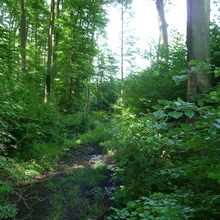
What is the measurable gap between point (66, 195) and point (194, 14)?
228 inches

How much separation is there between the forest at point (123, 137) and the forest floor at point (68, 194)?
0.08ft

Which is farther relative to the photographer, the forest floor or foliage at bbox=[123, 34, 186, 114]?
foliage at bbox=[123, 34, 186, 114]

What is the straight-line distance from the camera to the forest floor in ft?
11.5

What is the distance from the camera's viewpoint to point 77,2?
10414 millimetres

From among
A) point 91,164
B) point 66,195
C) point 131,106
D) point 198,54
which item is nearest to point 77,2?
point 131,106

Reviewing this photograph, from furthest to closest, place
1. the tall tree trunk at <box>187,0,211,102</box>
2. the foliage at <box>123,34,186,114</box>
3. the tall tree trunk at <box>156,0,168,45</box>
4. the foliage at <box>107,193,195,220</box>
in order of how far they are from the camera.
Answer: the tall tree trunk at <box>156,0,168,45</box> → the foliage at <box>123,34,186,114</box> → the tall tree trunk at <box>187,0,211,102</box> → the foliage at <box>107,193,195,220</box>

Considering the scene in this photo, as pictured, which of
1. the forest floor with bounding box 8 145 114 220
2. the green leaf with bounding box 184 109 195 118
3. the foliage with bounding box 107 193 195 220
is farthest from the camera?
the forest floor with bounding box 8 145 114 220

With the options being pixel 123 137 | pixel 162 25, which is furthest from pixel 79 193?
pixel 162 25

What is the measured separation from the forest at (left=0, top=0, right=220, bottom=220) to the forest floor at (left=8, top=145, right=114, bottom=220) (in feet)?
0.08

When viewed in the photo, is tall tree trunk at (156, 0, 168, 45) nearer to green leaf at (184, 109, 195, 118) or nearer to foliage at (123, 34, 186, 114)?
foliage at (123, 34, 186, 114)

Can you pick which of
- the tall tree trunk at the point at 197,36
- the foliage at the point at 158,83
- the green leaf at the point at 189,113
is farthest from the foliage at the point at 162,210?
the foliage at the point at 158,83

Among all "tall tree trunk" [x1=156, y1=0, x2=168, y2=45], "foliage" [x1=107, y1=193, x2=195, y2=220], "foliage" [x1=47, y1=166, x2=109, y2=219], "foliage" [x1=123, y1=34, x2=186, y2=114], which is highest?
"tall tree trunk" [x1=156, y1=0, x2=168, y2=45]

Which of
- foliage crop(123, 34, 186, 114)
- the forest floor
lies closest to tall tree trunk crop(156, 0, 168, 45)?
foliage crop(123, 34, 186, 114)

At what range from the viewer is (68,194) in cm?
417
